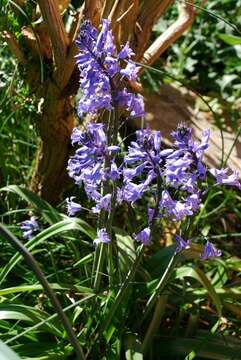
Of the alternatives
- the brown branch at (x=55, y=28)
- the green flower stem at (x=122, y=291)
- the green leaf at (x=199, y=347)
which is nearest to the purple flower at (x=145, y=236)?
the green flower stem at (x=122, y=291)

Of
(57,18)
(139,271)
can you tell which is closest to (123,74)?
(57,18)

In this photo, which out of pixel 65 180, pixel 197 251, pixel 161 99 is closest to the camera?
pixel 197 251

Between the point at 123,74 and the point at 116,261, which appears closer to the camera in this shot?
the point at 123,74

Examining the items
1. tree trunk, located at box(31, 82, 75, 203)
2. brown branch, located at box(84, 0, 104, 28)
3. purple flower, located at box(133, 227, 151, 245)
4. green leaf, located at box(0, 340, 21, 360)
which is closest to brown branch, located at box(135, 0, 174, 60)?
brown branch, located at box(84, 0, 104, 28)

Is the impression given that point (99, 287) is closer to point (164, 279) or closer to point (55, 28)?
point (164, 279)

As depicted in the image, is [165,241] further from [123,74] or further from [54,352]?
[123,74]

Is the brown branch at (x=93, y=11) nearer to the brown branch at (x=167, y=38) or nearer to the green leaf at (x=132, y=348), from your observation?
the brown branch at (x=167, y=38)
